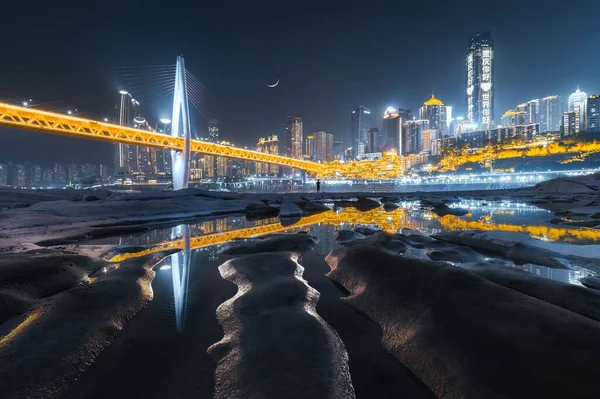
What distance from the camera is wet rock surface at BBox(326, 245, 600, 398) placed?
2.34m

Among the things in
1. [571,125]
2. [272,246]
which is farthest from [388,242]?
[571,125]

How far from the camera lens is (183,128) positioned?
146 feet

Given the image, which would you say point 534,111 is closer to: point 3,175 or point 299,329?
point 299,329

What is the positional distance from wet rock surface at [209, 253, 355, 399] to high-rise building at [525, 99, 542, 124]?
249568 millimetres

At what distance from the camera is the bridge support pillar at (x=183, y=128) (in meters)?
42.9

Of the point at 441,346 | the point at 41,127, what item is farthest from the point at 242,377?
the point at 41,127

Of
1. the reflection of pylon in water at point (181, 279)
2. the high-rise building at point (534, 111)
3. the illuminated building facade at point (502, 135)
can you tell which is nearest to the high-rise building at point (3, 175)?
the reflection of pylon in water at point (181, 279)

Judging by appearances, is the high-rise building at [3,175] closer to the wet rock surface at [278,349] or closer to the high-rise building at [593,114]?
the wet rock surface at [278,349]

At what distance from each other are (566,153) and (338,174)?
83223mm

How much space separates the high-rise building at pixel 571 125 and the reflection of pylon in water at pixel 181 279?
150 meters

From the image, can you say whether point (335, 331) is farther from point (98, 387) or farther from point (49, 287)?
point (49, 287)

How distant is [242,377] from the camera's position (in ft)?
8.73

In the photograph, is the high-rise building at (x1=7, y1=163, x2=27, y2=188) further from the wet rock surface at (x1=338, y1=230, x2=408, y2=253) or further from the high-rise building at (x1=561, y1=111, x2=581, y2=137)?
the high-rise building at (x1=561, y1=111, x2=581, y2=137)

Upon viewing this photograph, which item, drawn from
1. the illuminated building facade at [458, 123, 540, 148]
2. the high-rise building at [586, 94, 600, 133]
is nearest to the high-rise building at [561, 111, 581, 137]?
the high-rise building at [586, 94, 600, 133]
